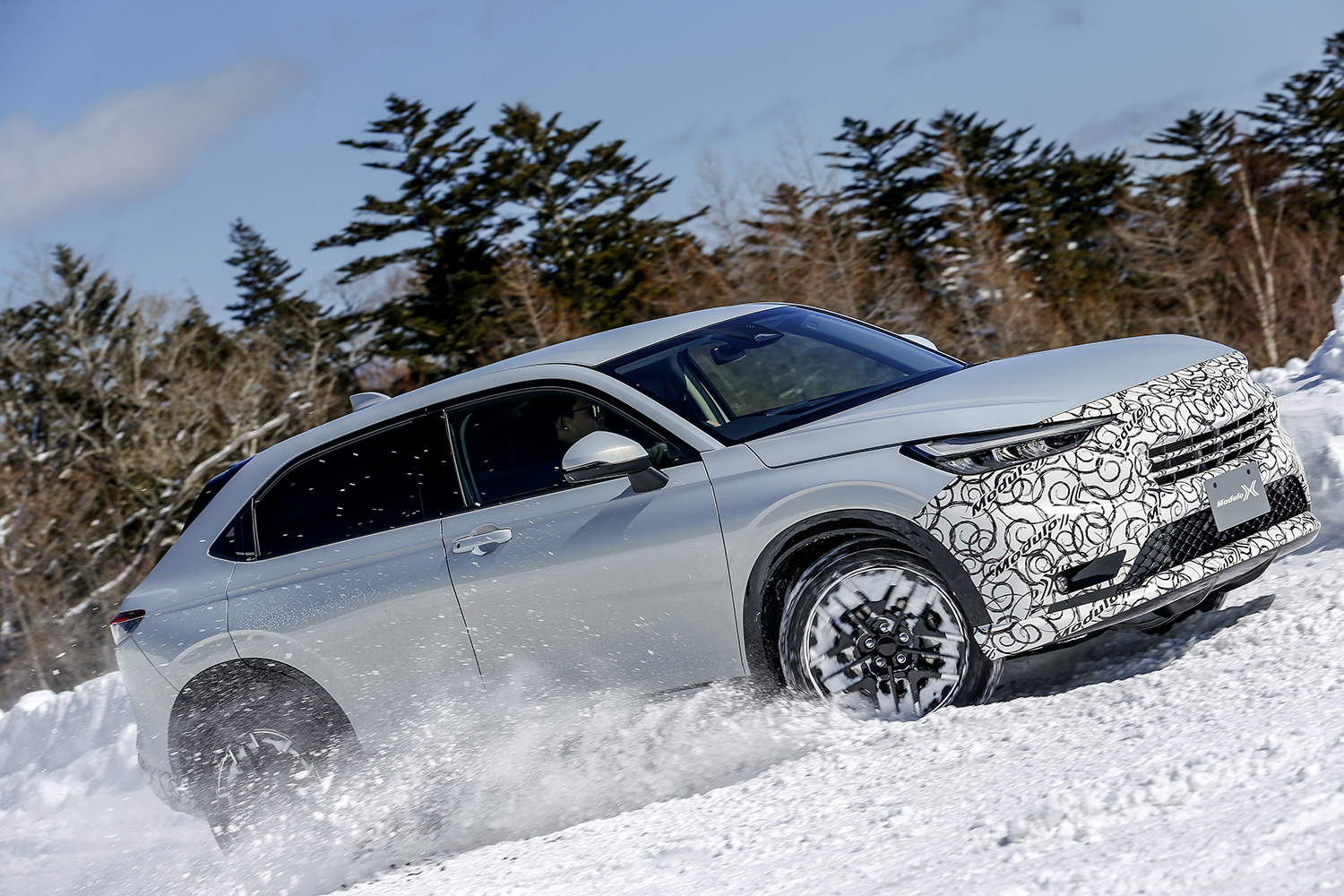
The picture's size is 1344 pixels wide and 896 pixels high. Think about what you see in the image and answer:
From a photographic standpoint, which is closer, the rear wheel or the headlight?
the headlight

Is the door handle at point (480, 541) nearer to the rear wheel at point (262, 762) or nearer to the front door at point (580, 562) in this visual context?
the front door at point (580, 562)

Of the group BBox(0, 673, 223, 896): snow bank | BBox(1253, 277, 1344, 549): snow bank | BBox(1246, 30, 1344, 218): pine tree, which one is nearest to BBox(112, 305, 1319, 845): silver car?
BBox(0, 673, 223, 896): snow bank

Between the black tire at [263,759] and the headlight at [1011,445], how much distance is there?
2809 millimetres

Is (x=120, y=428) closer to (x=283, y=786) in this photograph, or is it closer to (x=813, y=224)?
(x=813, y=224)

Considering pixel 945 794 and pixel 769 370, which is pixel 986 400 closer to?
pixel 769 370

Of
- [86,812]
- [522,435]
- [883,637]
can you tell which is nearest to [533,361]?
[522,435]

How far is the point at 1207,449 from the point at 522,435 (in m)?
2.58

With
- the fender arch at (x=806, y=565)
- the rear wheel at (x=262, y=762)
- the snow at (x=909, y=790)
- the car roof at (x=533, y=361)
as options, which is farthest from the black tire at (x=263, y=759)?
the fender arch at (x=806, y=565)

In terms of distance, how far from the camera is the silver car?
412 centimetres

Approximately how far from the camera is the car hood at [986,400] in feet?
13.8

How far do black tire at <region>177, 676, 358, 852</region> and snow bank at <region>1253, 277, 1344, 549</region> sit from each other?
456 cm

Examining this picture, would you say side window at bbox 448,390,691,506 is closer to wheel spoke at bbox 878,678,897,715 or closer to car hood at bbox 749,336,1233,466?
car hood at bbox 749,336,1233,466

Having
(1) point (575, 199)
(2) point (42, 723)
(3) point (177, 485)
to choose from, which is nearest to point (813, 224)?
(1) point (575, 199)

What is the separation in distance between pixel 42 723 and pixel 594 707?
5218mm
